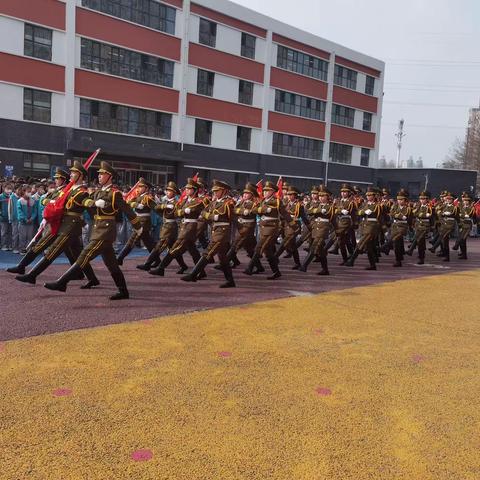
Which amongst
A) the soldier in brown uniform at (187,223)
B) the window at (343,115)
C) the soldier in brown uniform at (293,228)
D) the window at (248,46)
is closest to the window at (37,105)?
the window at (248,46)

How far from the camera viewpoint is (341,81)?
40.5 metres

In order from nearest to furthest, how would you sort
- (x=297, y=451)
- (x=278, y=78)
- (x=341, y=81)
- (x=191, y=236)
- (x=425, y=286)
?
(x=297, y=451)
(x=191, y=236)
(x=425, y=286)
(x=278, y=78)
(x=341, y=81)

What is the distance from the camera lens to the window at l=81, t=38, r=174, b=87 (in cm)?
2556

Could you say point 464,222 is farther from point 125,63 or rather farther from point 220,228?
point 125,63

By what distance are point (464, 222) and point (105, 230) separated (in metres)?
12.5

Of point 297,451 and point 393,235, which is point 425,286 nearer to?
point 393,235

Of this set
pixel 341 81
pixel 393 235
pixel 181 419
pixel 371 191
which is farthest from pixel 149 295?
pixel 341 81

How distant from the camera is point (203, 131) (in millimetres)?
31266

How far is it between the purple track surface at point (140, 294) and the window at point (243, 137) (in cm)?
2201

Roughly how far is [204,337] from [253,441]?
8.06 ft

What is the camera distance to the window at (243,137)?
3353 cm

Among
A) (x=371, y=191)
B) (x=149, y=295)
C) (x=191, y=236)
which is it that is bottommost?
(x=149, y=295)

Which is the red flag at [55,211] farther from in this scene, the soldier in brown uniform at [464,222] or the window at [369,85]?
the window at [369,85]

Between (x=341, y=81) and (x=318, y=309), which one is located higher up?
(x=341, y=81)
